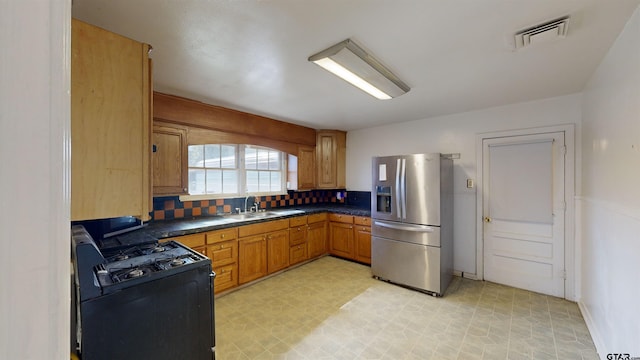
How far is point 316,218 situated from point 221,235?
164cm

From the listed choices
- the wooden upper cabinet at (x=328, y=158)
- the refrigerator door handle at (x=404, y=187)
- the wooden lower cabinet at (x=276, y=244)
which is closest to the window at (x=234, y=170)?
the wooden upper cabinet at (x=328, y=158)

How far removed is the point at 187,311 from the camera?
155cm

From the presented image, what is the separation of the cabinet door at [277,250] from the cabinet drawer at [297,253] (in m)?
0.08

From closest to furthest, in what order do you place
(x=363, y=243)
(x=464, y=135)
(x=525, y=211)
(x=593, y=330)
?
1. (x=593, y=330)
2. (x=525, y=211)
3. (x=464, y=135)
4. (x=363, y=243)

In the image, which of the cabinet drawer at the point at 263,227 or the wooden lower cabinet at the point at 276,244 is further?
the cabinet drawer at the point at 263,227

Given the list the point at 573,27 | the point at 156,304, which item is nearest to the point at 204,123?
the point at 156,304

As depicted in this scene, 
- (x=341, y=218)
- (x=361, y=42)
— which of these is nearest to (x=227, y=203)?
(x=341, y=218)

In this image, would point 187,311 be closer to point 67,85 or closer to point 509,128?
point 67,85

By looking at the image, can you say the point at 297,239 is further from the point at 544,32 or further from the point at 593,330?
the point at 544,32

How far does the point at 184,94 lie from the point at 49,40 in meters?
2.72

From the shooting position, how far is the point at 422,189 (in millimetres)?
3098

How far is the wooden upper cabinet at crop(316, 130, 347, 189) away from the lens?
14.9 feet

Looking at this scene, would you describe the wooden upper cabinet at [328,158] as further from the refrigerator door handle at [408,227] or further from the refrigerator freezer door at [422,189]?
the refrigerator freezer door at [422,189]

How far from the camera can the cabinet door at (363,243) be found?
3900mm
